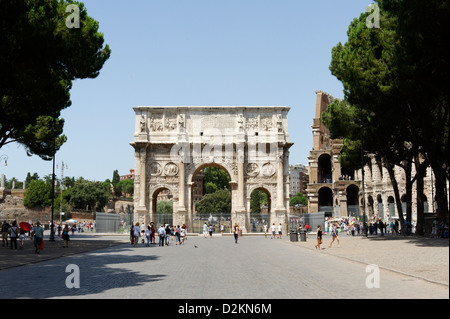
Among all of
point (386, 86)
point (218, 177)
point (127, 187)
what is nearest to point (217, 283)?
point (386, 86)

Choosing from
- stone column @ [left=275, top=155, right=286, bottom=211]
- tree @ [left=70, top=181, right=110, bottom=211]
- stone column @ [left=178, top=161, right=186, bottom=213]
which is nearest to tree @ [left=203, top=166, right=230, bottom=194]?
tree @ [left=70, top=181, right=110, bottom=211]

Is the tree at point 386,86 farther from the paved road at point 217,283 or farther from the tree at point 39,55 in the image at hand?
the tree at point 39,55

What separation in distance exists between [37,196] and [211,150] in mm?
49244

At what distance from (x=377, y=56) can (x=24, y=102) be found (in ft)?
57.1

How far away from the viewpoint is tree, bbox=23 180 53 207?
83250 mm

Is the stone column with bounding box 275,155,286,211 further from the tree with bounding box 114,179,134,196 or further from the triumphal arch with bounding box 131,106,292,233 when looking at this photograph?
the tree with bounding box 114,179,134,196

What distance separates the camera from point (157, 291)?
9430 millimetres

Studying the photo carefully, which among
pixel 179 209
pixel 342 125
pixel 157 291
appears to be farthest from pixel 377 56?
pixel 179 209

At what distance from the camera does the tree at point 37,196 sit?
83.2m

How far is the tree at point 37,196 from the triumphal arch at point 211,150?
4425 centimetres

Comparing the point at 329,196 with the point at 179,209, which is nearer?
the point at 179,209

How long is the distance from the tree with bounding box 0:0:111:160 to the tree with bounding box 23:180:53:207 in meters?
61.8

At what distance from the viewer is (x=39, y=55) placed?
63.5 ft
